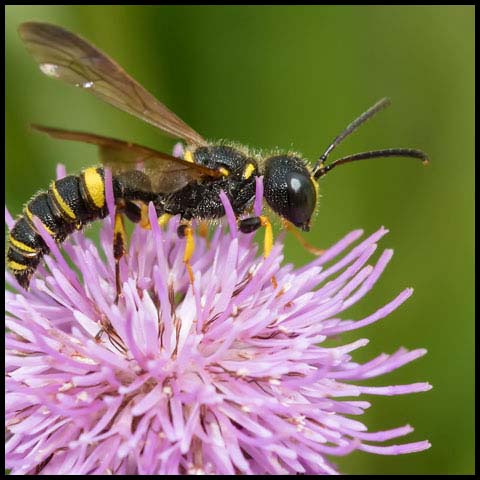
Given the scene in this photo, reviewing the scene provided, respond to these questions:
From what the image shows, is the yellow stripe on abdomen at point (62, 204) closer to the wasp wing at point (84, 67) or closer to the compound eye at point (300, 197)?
the wasp wing at point (84, 67)

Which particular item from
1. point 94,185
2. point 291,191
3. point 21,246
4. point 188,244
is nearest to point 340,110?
point 291,191

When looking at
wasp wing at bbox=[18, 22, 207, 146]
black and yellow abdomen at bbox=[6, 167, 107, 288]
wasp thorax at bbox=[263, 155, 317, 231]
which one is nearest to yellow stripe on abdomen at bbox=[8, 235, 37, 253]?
black and yellow abdomen at bbox=[6, 167, 107, 288]

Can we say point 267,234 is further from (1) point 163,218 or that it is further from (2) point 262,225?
(1) point 163,218

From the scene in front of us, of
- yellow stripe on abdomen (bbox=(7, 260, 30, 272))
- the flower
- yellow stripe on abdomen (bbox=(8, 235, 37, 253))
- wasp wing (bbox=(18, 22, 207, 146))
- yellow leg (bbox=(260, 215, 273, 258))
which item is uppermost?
wasp wing (bbox=(18, 22, 207, 146))

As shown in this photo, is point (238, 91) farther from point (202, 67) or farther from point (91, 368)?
point (91, 368)

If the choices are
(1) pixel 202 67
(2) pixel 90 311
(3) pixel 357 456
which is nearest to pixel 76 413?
(2) pixel 90 311

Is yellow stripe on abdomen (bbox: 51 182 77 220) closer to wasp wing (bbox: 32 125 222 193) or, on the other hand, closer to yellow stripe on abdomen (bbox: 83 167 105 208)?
yellow stripe on abdomen (bbox: 83 167 105 208)
